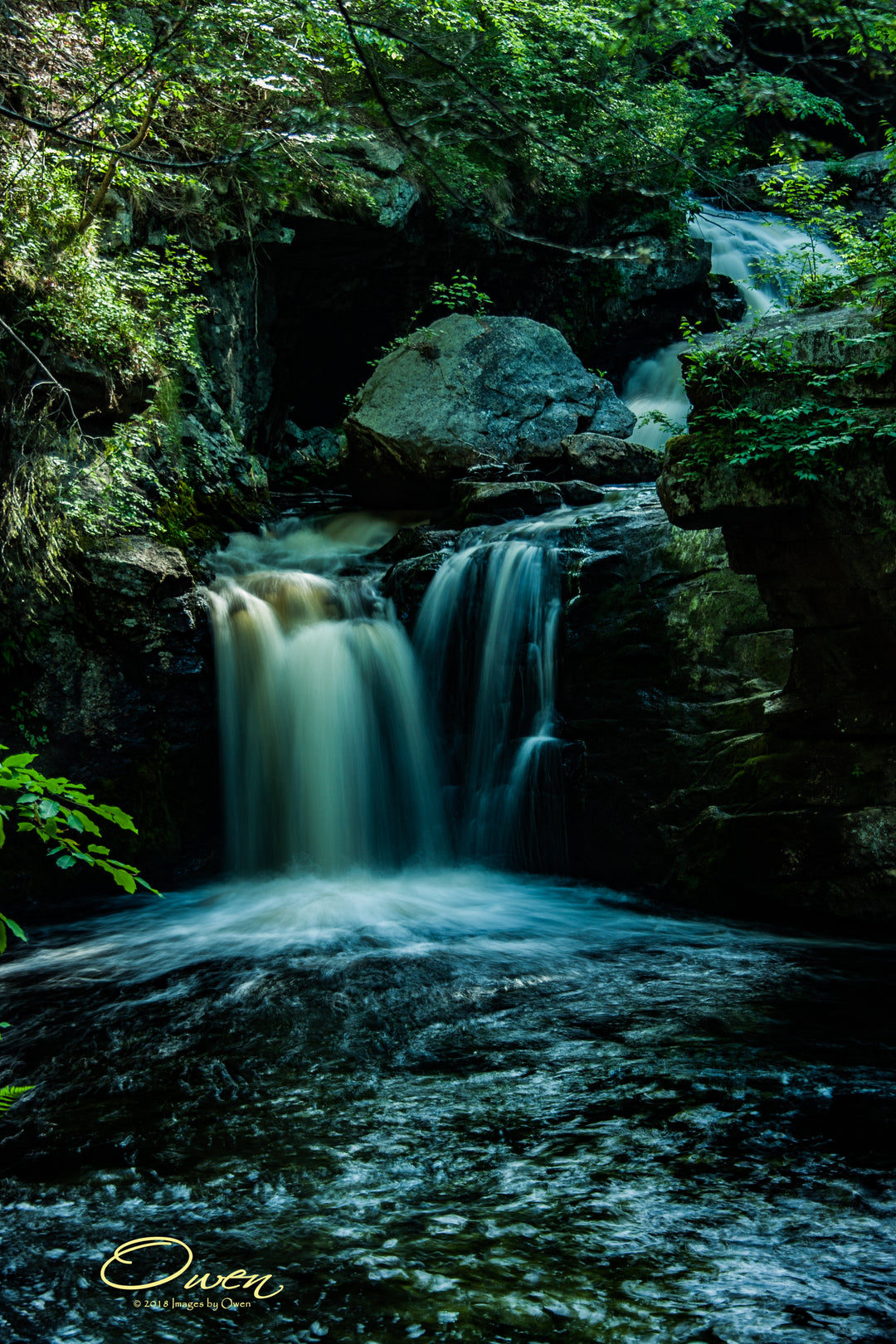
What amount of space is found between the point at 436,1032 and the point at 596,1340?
2.39m

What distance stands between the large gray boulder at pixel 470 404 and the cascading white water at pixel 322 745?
12.4 feet

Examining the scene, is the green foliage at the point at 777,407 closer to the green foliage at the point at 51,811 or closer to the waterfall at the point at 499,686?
the waterfall at the point at 499,686

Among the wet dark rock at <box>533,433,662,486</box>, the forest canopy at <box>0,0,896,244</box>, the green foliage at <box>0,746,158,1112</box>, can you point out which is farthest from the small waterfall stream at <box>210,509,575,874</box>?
the green foliage at <box>0,746,158,1112</box>

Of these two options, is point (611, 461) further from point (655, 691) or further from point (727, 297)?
point (727, 297)

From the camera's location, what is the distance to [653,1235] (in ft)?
8.63

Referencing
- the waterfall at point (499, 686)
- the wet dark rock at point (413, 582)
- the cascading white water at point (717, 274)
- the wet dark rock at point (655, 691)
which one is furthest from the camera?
the cascading white water at point (717, 274)

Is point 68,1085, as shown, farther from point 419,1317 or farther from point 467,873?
point 467,873

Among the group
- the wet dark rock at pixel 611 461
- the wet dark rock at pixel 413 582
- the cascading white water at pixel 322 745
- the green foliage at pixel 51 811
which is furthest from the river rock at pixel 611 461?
the green foliage at pixel 51 811

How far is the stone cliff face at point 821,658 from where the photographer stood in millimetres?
5523

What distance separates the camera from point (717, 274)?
1730 centimetres

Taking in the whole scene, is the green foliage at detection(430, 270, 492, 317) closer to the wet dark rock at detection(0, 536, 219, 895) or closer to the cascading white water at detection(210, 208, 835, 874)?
the cascading white water at detection(210, 208, 835, 874)

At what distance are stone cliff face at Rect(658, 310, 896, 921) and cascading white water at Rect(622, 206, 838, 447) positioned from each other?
863 cm

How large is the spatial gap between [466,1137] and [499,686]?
18.0 ft

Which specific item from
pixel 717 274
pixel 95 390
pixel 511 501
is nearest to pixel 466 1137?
pixel 511 501
